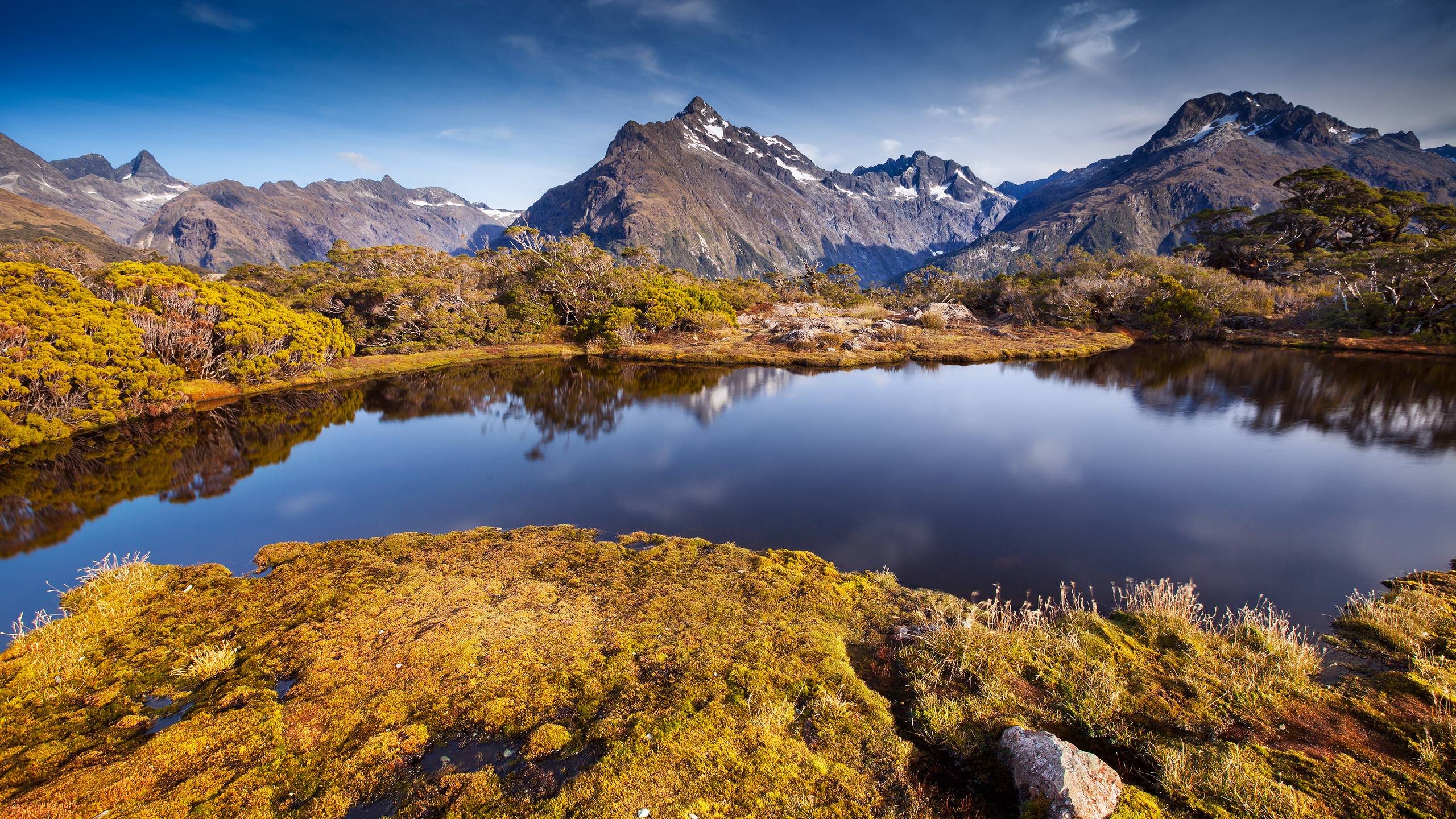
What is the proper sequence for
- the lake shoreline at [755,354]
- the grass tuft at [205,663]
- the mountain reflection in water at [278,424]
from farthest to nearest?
the lake shoreline at [755,354] → the mountain reflection in water at [278,424] → the grass tuft at [205,663]

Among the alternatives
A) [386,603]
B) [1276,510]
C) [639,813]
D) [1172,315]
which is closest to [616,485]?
[386,603]

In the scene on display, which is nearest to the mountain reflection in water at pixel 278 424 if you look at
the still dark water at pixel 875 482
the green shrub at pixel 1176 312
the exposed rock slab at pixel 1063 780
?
the still dark water at pixel 875 482

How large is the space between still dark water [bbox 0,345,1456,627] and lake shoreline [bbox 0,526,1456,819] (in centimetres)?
247

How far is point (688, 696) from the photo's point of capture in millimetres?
7777

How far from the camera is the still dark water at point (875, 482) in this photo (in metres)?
14.1

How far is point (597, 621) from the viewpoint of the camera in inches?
407

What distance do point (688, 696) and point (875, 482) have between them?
13.4 meters

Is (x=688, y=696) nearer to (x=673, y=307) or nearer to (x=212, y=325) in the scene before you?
(x=212, y=325)

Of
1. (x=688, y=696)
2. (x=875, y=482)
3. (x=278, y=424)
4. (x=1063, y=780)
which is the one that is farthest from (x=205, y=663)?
(x=278, y=424)

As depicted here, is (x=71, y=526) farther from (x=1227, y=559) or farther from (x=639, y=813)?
(x=1227, y=559)

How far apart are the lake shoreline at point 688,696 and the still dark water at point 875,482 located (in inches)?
97.4

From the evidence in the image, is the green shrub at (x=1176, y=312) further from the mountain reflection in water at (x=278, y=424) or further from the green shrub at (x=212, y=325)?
the green shrub at (x=212, y=325)

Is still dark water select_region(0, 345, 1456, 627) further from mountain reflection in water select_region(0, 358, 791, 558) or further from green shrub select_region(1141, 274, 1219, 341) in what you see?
green shrub select_region(1141, 274, 1219, 341)

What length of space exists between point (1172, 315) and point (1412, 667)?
63.6 m
